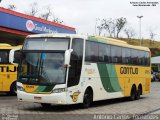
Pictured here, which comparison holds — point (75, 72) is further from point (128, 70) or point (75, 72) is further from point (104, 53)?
point (128, 70)

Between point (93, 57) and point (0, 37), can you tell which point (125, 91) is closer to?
point (93, 57)

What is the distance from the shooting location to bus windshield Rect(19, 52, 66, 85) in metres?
17.3

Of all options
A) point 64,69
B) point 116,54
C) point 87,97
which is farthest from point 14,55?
point 116,54

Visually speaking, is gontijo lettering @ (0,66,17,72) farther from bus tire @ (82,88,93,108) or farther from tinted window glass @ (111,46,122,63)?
bus tire @ (82,88,93,108)

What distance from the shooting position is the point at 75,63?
18.0 m

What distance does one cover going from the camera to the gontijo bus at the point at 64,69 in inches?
680

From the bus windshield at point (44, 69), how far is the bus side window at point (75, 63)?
433 millimetres

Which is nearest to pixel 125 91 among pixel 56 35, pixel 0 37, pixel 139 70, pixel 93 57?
pixel 139 70

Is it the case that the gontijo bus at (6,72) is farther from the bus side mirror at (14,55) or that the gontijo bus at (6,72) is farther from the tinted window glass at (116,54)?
the bus side mirror at (14,55)

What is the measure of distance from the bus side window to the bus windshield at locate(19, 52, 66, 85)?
1.42ft

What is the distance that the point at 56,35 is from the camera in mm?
18109

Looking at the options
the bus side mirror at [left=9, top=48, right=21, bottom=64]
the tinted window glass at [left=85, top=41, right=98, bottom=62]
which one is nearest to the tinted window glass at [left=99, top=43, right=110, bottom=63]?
the tinted window glass at [left=85, top=41, right=98, bottom=62]

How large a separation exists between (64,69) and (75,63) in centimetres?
78

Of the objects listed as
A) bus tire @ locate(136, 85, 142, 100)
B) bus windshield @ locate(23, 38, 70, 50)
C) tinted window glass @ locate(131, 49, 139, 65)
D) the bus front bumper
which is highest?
bus windshield @ locate(23, 38, 70, 50)
